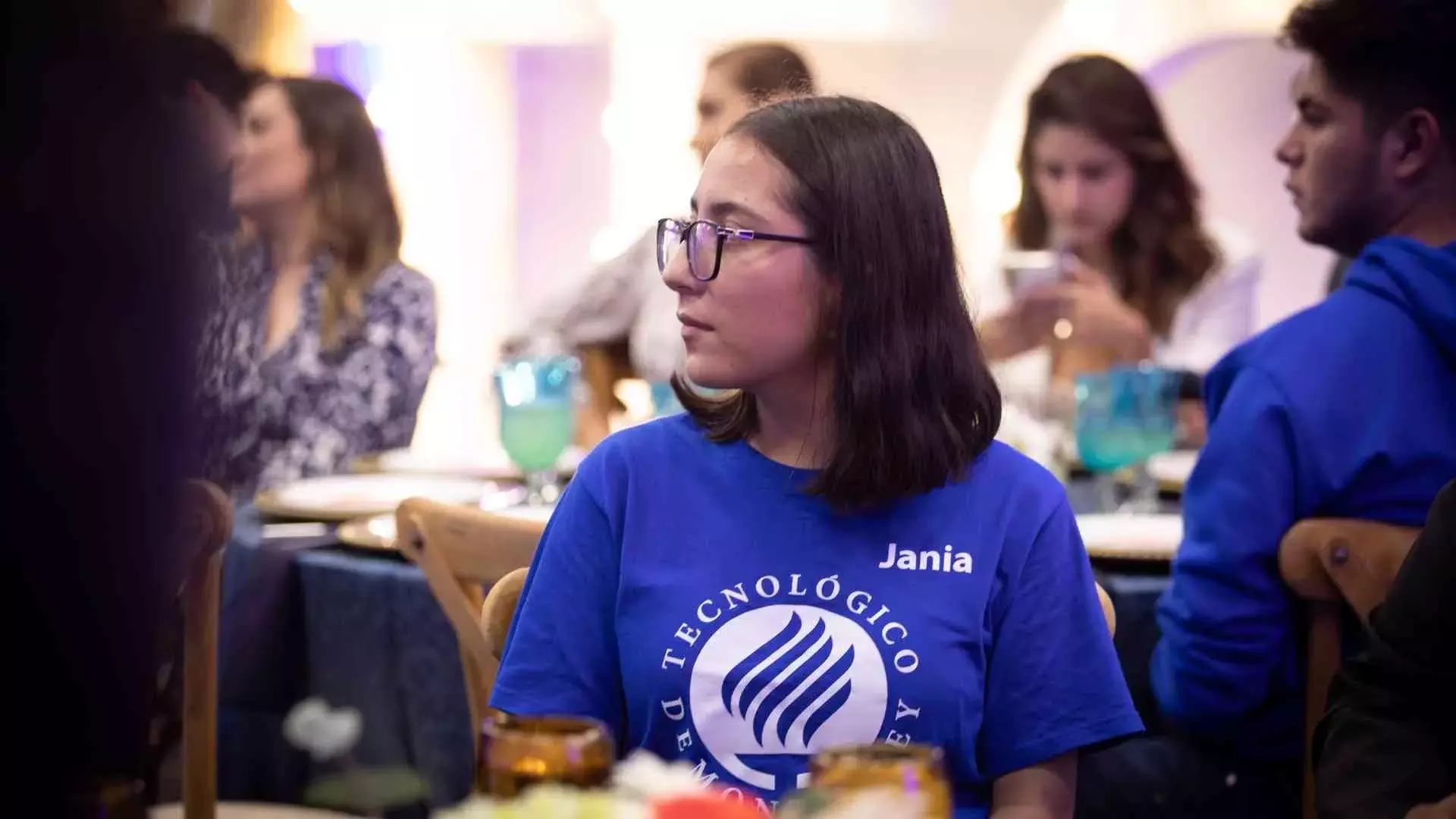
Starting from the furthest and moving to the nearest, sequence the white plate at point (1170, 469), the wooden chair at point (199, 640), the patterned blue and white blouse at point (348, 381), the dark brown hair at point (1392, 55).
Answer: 1. the patterned blue and white blouse at point (348, 381)
2. the white plate at point (1170, 469)
3. the dark brown hair at point (1392, 55)
4. the wooden chair at point (199, 640)

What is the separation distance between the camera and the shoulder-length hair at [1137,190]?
10.6 feet

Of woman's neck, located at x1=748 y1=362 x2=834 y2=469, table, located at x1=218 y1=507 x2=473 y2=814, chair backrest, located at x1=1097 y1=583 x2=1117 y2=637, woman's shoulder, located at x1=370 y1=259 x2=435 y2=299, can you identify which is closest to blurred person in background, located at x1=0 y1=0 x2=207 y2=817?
woman's neck, located at x1=748 y1=362 x2=834 y2=469

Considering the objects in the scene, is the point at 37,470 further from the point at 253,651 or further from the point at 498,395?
the point at 498,395

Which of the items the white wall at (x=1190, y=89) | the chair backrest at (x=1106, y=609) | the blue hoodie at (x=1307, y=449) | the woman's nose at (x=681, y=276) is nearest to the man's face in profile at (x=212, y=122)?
the woman's nose at (x=681, y=276)

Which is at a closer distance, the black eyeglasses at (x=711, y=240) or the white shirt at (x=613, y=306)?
the black eyeglasses at (x=711, y=240)

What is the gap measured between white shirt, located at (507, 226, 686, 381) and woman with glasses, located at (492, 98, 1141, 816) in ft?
7.20

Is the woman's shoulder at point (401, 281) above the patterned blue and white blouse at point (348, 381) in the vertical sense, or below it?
above

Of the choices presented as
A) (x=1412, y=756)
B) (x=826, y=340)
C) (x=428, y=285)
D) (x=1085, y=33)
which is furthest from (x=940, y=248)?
(x=1085, y=33)

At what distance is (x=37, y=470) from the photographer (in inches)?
22.1

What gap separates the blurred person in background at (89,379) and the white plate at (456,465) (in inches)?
75.3

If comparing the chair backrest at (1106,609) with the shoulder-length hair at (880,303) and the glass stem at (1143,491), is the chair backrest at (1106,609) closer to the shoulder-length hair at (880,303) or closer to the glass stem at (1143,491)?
the shoulder-length hair at (880,303)

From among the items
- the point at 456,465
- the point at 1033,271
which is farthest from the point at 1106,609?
the point at 1033,271

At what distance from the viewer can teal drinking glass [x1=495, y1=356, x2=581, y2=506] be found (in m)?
2.26

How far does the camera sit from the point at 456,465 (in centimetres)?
260
